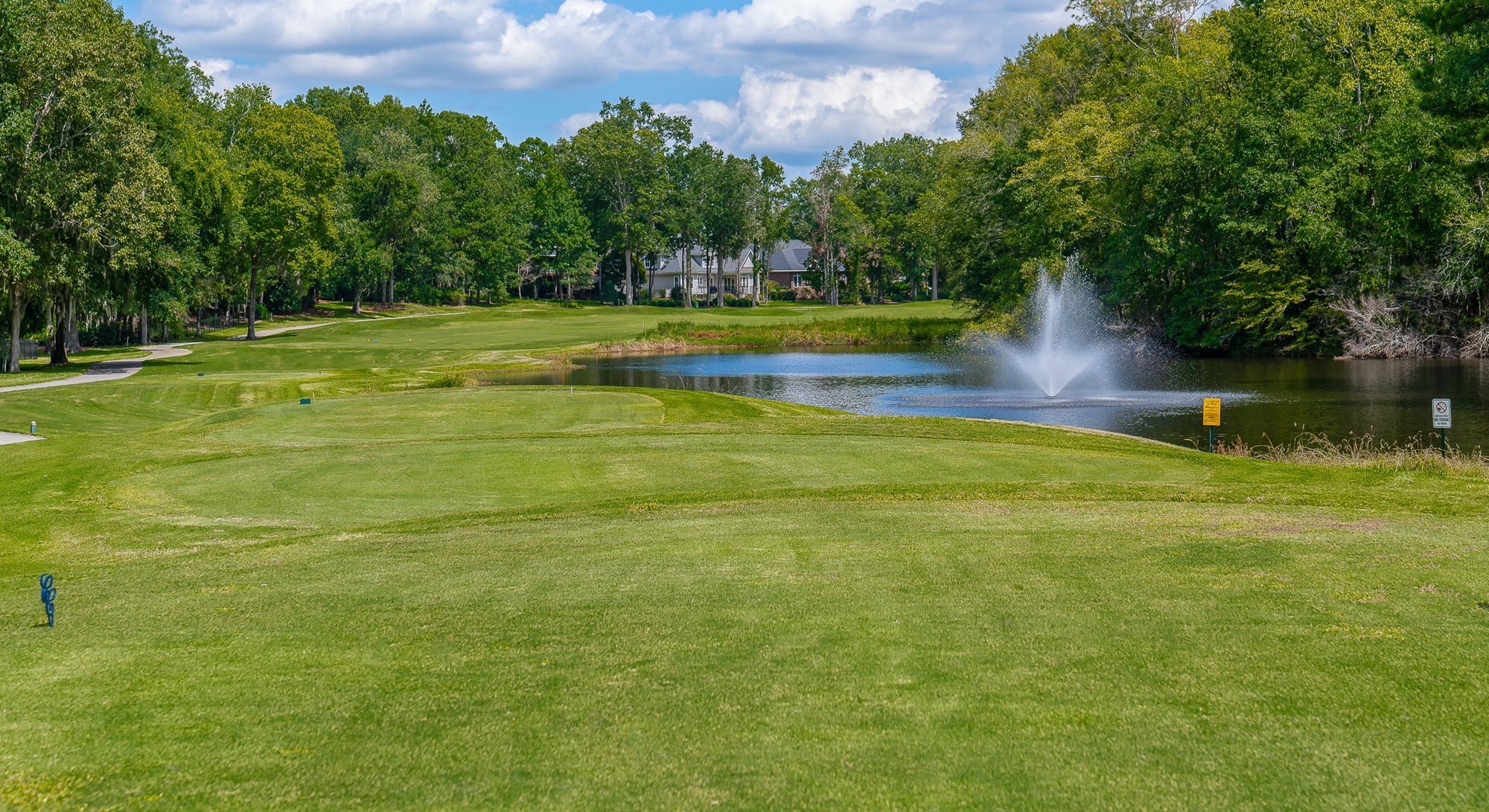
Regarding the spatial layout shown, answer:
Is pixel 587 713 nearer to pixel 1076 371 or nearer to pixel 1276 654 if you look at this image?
pixel 1276 654

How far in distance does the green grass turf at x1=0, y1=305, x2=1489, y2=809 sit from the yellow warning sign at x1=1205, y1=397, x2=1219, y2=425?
675cm

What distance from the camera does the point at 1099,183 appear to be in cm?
6356

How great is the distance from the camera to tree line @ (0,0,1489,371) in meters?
39.8

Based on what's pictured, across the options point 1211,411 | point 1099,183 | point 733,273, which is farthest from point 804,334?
point 733,273

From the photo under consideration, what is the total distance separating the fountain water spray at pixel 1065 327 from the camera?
58156 mm

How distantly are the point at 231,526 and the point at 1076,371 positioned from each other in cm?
4272

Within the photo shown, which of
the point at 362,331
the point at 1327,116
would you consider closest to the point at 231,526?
the point at 1327,116

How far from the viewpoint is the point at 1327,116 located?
51906 millimetres

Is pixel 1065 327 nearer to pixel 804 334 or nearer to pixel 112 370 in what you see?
pixel 804 334

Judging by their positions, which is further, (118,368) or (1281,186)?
(1281,186)

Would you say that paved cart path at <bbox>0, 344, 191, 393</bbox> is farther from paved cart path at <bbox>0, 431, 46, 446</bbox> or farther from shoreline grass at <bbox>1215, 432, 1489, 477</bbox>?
shoreline grass at <bbox>1215, 432, 1489, 477</bbox>

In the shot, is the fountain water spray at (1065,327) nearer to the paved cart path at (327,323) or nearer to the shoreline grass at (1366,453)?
the shoreline grass at (1366,453)

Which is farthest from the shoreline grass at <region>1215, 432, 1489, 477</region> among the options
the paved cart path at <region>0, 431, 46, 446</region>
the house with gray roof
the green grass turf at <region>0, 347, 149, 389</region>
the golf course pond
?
the house with gray roof

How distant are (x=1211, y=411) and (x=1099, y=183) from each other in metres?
42.3
